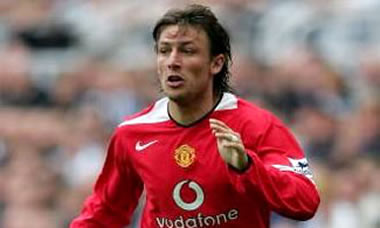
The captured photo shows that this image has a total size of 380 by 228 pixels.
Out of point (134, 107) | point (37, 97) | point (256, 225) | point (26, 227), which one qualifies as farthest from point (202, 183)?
point (37, 97)

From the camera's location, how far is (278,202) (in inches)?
286

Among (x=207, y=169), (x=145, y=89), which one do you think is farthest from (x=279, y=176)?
→ (x=145, y=89)

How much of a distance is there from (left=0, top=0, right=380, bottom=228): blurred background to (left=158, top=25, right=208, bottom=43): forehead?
11.8ft

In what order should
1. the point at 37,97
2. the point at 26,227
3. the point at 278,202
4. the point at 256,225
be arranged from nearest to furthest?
the point at 278,202 < the point at 256,225 < the point at 26,227 < the point at 37,97

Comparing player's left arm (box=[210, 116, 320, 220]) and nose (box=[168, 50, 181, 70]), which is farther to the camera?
nose (box=[168, 50, 181, 70])

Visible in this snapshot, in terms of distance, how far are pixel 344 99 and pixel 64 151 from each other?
2.38m

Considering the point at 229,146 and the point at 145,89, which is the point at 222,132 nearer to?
the point at 229,146

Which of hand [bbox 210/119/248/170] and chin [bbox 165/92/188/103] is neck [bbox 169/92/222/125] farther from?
hand [bbox 210/119/248/170]

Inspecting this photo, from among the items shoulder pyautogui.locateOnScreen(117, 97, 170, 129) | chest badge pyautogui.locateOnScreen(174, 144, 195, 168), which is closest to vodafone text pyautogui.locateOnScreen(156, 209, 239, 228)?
chest badge pyautogui.locateOnScreen(174, 144, 195, 168)

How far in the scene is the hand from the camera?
7.04 meters

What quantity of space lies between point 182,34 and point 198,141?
525 mm

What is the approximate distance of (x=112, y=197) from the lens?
27.0 feet

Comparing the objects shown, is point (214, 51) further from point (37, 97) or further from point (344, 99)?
point (37, 97)

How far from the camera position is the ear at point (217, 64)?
7816 mm
